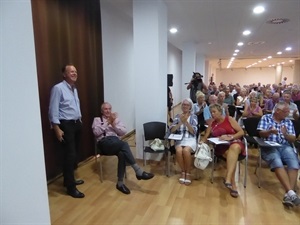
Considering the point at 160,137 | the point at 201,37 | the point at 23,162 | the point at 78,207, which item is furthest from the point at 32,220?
the point at 201,37

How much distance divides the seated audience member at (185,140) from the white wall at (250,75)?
904 inches

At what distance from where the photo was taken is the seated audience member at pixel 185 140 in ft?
10.5

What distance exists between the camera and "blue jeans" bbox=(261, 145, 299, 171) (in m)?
2.76

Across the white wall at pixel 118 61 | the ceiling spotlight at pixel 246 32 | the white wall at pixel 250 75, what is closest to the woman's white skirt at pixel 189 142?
the white wall at pixel 118 61

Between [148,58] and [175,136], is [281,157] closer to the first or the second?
[175,136]

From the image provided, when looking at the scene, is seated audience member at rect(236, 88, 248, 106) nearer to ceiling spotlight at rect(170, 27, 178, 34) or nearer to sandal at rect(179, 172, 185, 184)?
ceiling spotlight at rect(170, 27, 178, 34)

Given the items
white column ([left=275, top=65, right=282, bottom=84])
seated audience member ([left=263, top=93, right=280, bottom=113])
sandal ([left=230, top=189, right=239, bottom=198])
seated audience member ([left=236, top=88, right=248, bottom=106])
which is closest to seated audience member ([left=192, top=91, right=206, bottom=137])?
sandal ([left=230, top=189, right=239, bottom=198])

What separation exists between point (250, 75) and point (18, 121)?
2622cm

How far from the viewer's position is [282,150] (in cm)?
291

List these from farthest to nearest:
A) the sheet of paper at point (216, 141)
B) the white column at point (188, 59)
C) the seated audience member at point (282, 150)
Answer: the white column at point (188, 59)
the sheet of paper at point (216, 141)
the seated audience member at point (282, 150)

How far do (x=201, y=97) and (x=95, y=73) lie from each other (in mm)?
2040

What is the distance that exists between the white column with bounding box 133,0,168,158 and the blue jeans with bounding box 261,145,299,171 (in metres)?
1.82

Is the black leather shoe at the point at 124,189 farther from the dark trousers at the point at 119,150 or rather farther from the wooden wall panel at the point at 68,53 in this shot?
the wooden wall panel at the point at 68,53

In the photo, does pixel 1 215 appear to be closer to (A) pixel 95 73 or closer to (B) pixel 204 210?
(B) pixel 204 210
